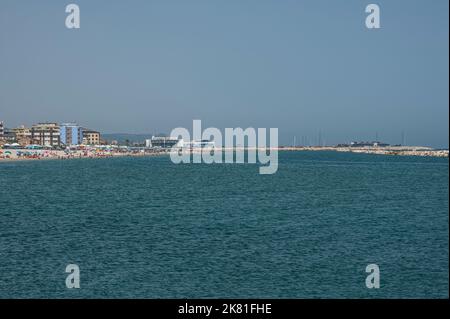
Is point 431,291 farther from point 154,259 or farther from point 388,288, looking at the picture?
point 154,259

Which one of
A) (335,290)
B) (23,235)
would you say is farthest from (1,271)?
(335,290)

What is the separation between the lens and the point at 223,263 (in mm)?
29344

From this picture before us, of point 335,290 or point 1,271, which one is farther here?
point 1,271

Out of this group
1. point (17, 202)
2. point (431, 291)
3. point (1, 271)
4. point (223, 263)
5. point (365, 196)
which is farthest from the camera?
point (365, 196)

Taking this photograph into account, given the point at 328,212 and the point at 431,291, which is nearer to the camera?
the point at 431,291

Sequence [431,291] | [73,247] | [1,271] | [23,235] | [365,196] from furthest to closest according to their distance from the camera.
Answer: [365,196]
[23,235]
[73,247]
[1,271]
[431,291]

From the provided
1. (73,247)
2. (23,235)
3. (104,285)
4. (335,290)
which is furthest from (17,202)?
(335,290)

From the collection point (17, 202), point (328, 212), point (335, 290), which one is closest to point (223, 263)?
point (335, 290)

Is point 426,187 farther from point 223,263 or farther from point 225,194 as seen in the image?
point 223,263

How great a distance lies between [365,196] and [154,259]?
→ 4238 cm

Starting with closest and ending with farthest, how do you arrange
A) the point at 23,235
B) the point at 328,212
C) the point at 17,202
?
1. the point at 23,235
2. the point at 328,212
3. the point at 17,202

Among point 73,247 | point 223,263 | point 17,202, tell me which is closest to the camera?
point 223,263

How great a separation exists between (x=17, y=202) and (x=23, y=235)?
75.6ft

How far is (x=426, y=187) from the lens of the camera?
81.9 m
